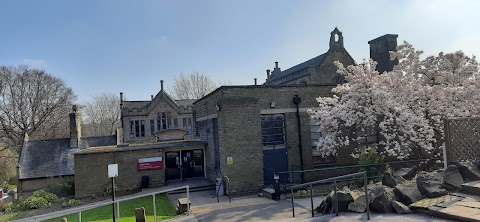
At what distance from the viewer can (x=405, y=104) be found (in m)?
14.7

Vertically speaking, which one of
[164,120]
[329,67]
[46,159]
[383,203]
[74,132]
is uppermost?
[329,67]

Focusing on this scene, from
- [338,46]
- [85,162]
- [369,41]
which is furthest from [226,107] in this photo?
[338,46]

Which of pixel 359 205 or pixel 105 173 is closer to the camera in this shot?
pixel 359 205

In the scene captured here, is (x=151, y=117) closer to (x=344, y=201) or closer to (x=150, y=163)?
(x=150, y=163)

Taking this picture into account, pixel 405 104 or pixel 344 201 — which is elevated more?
pixel 405 104

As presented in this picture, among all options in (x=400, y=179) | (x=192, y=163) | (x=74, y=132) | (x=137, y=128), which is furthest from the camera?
(x=137, y=128)

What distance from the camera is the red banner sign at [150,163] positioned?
1945cm

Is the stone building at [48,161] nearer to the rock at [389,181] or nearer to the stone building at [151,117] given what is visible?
the stone building at [151,117]

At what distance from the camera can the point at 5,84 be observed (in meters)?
38.4

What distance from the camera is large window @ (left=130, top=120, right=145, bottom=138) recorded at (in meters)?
44.6

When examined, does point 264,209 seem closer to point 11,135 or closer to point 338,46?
point 338,46

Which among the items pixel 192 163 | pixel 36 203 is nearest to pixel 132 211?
pixel 192 163

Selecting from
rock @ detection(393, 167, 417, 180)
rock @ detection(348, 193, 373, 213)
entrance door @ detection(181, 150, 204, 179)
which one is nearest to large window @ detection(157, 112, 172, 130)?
entrance door @ detection(181, 150, 204, 179)

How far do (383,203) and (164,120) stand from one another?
40.9 meters
